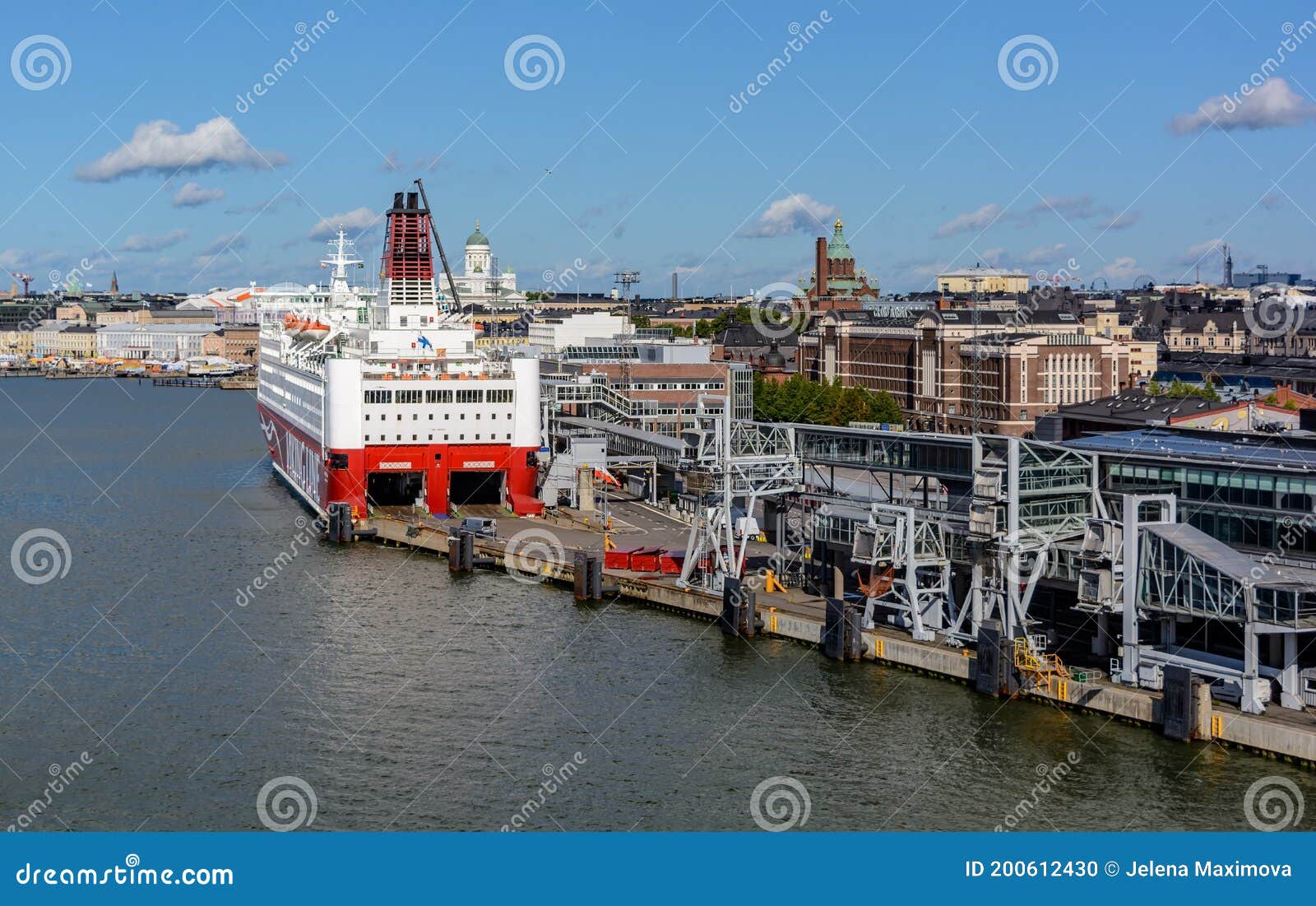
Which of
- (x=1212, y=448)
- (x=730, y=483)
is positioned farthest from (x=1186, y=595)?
(x=730, y=483)

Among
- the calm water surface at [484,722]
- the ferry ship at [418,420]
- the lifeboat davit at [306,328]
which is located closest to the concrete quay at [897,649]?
the calm water surface at [484,722]

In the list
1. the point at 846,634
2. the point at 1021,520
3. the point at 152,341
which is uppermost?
the point at 152,341

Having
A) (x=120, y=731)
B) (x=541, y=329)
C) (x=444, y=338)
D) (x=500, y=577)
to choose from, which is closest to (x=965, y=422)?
(x=541, y=329)

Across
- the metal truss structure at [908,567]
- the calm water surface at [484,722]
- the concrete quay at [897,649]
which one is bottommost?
the calm water surface at [484,722]

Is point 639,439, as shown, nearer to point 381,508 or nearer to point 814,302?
point 381,508

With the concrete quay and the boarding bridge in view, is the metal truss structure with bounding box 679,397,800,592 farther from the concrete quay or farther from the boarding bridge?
the boarding bridge

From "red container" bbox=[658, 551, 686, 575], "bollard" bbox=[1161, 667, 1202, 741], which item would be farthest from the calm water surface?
"red container" bbox=[658, 551, 686, 575]

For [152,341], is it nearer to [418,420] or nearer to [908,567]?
[418,420]

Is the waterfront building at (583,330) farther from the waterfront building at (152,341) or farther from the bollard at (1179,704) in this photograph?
the waterfront building at (152,341)
